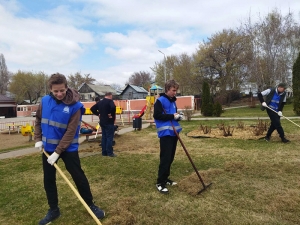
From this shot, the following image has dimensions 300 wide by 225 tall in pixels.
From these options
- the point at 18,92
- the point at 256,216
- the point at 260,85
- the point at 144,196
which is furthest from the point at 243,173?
the point at 18,92

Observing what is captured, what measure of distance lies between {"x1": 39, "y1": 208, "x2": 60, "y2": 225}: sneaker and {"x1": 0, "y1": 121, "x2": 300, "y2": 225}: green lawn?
7 centimetres

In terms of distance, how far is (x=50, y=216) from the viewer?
10.9 ft

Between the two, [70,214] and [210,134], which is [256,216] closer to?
[70,214]

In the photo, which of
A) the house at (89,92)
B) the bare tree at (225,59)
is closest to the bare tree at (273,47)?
the bare tree at (225,59)

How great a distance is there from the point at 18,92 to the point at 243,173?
6691cm

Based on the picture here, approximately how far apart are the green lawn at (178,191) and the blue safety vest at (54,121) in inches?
41.3

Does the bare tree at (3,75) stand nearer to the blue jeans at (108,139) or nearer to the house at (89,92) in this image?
the house at (89,92)

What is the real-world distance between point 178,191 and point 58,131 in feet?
7.20

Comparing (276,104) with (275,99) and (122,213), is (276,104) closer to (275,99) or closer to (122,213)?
(275,99)

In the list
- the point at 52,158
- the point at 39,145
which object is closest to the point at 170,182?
the point at 52,158

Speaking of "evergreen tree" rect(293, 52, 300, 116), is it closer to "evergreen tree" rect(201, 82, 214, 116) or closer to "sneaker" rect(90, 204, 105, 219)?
"evergreen tree" rect(201, 82, 214, 116)

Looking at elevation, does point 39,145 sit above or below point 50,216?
above

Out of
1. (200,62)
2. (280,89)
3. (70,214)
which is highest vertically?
(200,62)

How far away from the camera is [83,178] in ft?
10.9
